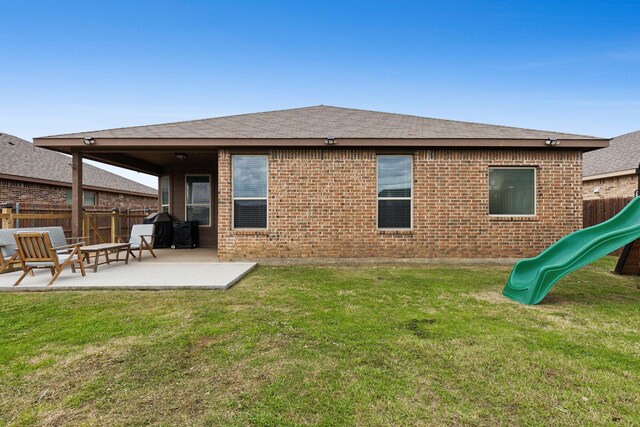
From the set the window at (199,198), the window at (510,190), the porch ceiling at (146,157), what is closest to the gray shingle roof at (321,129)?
the porch ceiling at (146,157)

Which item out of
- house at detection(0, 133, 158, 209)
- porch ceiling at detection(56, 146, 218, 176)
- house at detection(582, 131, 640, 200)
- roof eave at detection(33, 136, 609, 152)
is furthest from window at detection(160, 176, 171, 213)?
house at detection(582, 131, 640, 200)

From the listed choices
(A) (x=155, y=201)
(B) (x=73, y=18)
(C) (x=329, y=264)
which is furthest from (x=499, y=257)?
(A) (x=155, y=201)

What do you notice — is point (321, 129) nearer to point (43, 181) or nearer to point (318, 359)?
point (318, 359)

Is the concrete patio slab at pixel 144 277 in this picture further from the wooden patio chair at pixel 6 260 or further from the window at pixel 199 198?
the window at pixel 199 198

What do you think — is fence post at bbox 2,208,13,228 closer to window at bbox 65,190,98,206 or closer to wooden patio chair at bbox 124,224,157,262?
wooden patio chair at bbox 124,224,157,262

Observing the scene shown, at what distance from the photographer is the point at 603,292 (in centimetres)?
484

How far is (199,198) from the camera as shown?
10.9 metres

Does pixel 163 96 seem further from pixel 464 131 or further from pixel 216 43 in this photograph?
pixel 464 131

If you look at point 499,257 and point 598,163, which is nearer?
point 499,257

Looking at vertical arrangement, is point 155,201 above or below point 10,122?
below

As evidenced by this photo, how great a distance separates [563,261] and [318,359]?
13.4 feet

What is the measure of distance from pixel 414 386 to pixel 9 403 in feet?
8.88

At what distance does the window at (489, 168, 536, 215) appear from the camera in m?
7.46

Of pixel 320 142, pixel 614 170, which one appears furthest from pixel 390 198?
pixel 614 170
